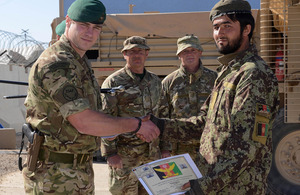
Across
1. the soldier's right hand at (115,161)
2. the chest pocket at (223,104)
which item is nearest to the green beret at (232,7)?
the chest pocket at (223,104)

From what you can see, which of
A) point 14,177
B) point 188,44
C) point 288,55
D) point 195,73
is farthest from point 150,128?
point 14,177

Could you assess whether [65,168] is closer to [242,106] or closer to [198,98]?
[242,106]

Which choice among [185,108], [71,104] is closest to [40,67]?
[71,104]

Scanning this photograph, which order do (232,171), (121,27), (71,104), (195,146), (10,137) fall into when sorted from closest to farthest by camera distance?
(232,171) < (71,104) < (195,146) < (121,27) < (10,137)

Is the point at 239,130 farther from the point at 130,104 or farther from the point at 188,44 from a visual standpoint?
the point at 188,44

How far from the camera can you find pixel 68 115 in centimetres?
230

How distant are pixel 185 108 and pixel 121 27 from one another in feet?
8.75

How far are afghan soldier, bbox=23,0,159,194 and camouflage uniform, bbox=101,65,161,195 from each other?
4.55ft

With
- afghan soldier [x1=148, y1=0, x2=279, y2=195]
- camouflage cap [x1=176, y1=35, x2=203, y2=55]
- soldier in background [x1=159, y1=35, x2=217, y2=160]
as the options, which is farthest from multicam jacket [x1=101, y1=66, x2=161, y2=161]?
afghan soldier [x1=148, y1=0, x2=279, y2=195]

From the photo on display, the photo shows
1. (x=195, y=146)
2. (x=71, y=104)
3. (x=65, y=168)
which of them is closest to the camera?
(x=71, y=104)

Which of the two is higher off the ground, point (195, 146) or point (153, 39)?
point (153, 39)

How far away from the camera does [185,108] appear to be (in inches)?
175

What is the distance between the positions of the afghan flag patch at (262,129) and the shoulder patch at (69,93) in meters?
1.02

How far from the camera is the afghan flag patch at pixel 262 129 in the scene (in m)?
2.01
